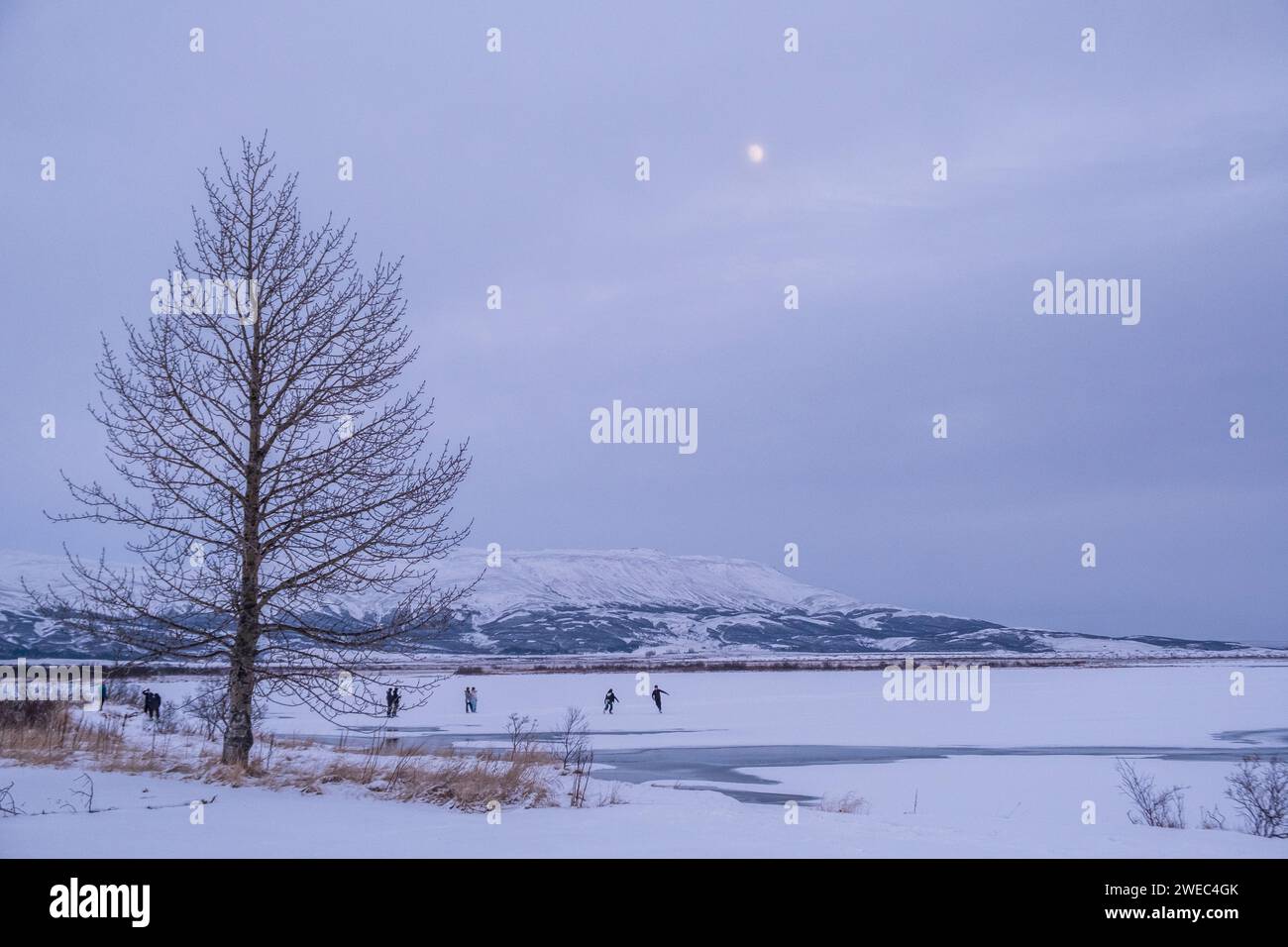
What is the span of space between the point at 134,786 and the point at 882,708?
1305 inches

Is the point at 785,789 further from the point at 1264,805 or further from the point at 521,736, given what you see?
the point at 521,736

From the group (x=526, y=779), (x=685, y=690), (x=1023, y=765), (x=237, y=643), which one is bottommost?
(x=685, y=690)

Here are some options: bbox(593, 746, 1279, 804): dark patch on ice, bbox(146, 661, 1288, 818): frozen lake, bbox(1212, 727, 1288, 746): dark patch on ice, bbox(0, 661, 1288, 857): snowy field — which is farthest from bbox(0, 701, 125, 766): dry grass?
bbox(1212, 727, 1288, 746): dark patch on ice

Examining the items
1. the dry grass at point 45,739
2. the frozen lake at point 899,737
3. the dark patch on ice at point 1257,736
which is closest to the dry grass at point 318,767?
the dry grass at point 45,739

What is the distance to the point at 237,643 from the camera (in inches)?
504

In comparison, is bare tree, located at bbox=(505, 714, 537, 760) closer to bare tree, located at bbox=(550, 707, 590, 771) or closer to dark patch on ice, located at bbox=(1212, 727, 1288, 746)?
bare tree, located at bbox=(550, 707, 590, 771)

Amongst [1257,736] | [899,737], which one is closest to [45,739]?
[899,737]

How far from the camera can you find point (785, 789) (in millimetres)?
17844

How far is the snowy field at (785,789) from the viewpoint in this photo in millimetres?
8773

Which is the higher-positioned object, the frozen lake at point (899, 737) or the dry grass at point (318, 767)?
the dry grass at point (318, 767)

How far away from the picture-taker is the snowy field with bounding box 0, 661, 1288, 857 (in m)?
8.77

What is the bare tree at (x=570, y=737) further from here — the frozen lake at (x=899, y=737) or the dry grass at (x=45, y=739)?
the dry grass at (x=45, y=739)
